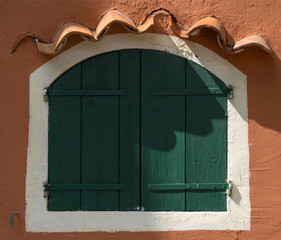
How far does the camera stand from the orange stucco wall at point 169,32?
142 inches

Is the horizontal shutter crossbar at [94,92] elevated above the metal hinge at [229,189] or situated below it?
above

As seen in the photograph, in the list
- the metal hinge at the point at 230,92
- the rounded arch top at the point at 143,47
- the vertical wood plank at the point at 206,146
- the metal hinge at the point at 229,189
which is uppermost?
the rounded arch top at the point at 143,47

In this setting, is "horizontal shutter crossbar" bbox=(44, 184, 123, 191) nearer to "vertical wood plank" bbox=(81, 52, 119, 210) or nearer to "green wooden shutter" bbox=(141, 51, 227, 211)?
"vertical wood plank" bbox=(81, 52, 119, 210)

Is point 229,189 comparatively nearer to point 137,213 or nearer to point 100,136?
point 137,213

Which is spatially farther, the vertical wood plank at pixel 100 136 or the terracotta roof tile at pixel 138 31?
the vertical wood plank at pixel 100 136

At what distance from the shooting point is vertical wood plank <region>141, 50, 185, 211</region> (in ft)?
11.9

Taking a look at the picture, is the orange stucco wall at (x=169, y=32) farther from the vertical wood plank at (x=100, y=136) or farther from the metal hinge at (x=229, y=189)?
the vertical wood plank at (x=100, y=136)

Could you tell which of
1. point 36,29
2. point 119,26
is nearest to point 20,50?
point 36,29

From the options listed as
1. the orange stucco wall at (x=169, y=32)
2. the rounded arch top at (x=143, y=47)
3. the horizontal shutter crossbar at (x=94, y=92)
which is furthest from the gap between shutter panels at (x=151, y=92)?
the orange stucco wall at (x=169, y=32)

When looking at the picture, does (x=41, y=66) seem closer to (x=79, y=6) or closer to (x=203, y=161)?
(x=79, y=6)

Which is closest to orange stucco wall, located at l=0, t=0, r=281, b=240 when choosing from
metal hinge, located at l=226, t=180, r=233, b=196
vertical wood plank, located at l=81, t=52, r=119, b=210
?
metal hinge, located at l=226, t=180, r=233, b=196

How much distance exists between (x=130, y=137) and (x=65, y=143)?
0.51 m

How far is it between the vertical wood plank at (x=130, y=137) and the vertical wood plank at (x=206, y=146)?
393 millimetres

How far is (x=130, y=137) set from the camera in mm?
3631
